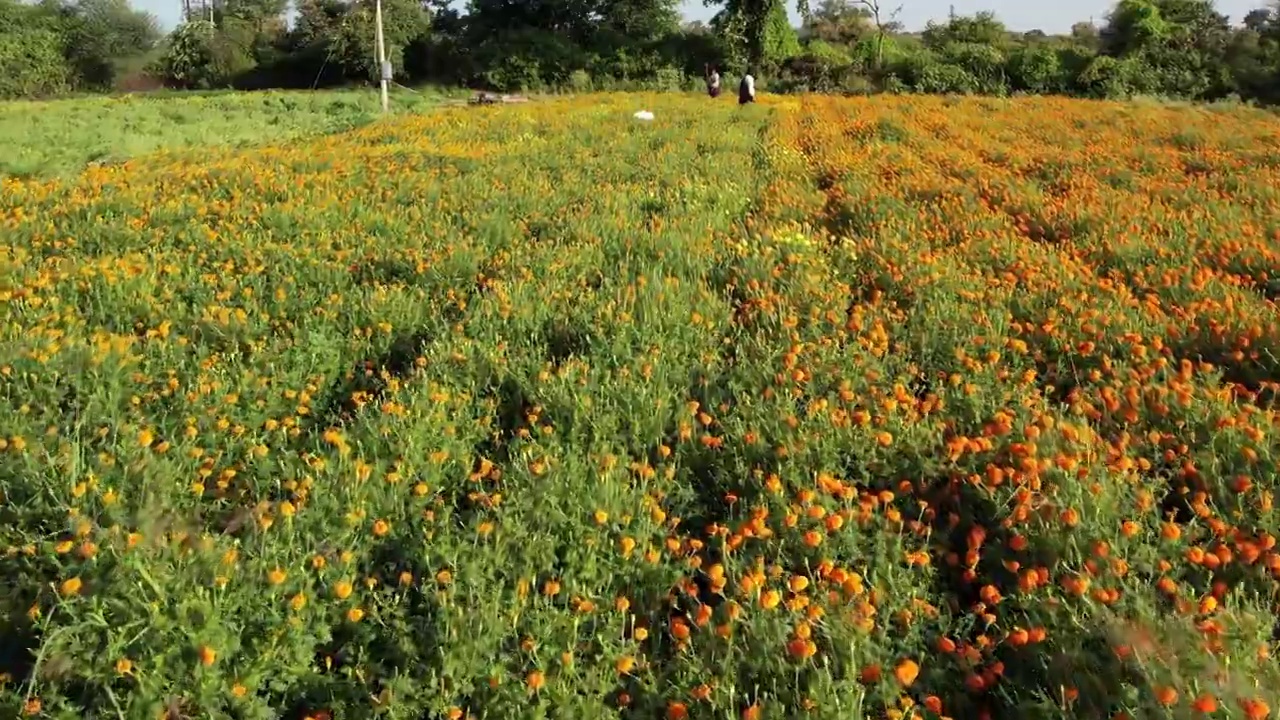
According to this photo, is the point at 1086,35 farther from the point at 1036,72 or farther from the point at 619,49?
the point at 619,49

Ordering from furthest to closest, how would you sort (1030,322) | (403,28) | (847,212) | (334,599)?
(403,28), (847,212), (1030,322), (334,599)

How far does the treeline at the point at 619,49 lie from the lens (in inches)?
1148

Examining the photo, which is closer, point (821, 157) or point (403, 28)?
point (821, 157)

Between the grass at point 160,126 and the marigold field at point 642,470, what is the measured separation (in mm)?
8473

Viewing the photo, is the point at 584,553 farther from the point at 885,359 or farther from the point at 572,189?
the point at 572,189

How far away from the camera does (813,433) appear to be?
3.29 meters

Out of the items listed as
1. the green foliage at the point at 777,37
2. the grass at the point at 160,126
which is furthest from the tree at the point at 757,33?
the grass at the point at 160,126

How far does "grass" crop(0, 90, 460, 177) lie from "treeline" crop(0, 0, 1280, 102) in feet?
35.5

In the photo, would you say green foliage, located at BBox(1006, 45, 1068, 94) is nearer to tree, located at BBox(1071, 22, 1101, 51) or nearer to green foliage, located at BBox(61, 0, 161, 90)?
tree, located at BBox(1071, 22, 1101, 51)

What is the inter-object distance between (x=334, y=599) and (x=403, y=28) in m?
47.4

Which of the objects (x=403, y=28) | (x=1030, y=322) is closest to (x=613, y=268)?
(x=1030, y=322)

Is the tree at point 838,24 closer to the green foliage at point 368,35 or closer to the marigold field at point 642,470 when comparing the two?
the green foliage at point 368,35

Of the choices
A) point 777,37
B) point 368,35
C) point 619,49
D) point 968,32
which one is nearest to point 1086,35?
point 968,32

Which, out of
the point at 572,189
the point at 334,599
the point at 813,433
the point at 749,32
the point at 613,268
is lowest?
the point at 334,599
